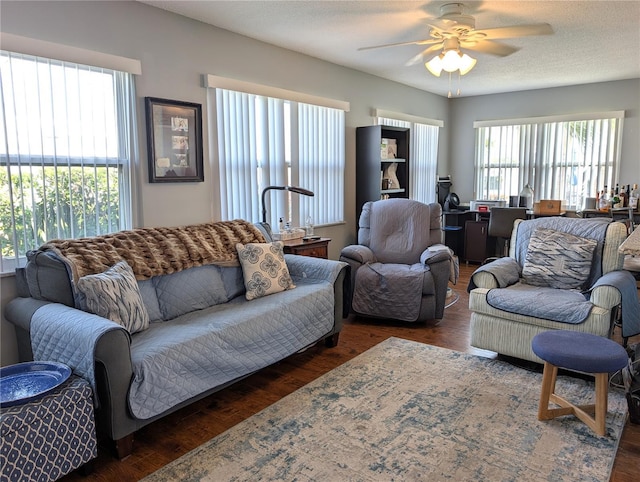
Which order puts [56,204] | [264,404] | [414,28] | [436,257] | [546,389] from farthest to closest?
1. [436,257]
2. [414,28]
3. [56,204]
4. [264,404]
5. [546,389]

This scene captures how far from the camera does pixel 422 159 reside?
674cm

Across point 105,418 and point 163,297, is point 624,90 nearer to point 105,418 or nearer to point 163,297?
point 163,297

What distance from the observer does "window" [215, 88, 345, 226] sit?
3.95m

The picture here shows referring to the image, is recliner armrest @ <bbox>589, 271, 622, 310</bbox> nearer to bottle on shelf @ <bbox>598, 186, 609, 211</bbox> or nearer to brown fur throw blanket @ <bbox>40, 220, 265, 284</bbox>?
brown fur throw blanket @ <bbox>40, 220, 265, 284</bbox>

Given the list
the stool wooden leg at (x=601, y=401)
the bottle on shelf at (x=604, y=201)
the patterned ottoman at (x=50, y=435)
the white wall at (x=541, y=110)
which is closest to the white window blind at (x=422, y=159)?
the white wall at (x=541, y=110)

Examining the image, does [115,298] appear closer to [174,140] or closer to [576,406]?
[174,140]

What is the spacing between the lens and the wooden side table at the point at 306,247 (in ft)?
13.1

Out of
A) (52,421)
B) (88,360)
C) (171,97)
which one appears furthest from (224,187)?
(52,421)

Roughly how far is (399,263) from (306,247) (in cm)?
90

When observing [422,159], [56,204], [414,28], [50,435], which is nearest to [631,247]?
[414,28]

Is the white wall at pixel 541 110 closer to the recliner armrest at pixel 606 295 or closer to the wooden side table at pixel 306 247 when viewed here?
the wooden side table at pixel 306 247

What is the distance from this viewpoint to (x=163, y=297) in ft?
9.42

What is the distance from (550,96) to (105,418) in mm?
6654

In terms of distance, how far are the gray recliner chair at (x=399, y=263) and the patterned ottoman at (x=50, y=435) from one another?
8.08ft
